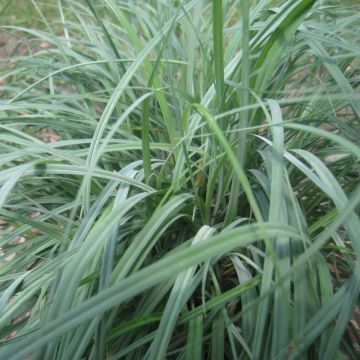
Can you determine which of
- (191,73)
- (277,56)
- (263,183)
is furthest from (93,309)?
(191,73)

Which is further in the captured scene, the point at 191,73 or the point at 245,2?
the point at 191,73

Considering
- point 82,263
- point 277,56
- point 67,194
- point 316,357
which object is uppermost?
point 277,56

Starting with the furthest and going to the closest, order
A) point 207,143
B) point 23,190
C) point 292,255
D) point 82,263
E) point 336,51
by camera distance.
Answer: point 336,51 < point 23,190 < point 207,143 < point 292,255 < point 82,263

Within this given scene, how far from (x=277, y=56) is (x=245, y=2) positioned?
20cm

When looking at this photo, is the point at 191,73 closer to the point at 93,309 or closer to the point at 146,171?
the point at 146,171

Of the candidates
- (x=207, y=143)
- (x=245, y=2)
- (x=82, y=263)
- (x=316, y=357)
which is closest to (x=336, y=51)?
(x=207, y=143)

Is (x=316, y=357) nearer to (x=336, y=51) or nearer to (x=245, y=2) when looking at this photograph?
(x=245, y=2)

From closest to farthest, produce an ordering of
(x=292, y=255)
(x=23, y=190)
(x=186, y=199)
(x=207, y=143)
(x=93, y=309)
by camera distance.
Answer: (x=93, y=309), (x=292, y=255), (x=186, y=199), (x=207, y=143), (x=23, y=190)

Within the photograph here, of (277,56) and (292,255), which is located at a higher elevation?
(277,56)

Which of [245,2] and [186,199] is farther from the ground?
[245,2]

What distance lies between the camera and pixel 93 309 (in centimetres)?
67

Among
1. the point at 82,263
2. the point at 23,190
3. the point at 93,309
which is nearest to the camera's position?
the point at 93,309

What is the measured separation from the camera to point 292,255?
936mm

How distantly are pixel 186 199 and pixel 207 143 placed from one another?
0.63 ft
